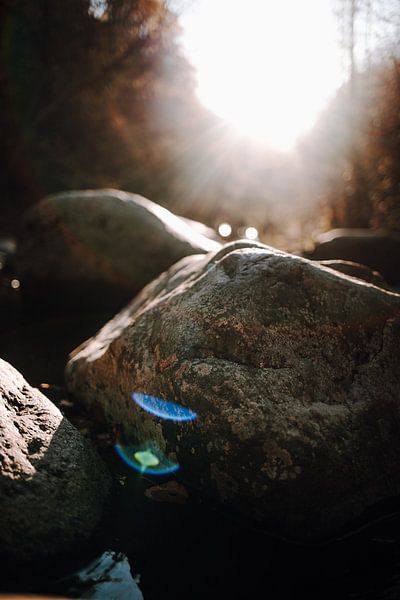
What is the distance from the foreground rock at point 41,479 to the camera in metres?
1.71

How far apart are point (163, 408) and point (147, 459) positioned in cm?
34

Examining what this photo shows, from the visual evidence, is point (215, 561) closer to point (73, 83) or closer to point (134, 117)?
point (73, 83)

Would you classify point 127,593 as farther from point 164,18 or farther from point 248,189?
point 248,189

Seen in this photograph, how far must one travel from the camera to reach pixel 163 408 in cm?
232

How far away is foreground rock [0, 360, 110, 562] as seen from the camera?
171 cm

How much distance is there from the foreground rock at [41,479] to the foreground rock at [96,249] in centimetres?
357

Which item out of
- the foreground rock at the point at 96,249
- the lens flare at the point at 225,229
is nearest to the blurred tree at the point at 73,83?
the lens flare at the point at 225,229

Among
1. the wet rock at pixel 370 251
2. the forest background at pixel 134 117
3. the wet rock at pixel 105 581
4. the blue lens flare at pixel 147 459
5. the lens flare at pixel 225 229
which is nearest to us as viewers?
the wet rock at pixel 105 581

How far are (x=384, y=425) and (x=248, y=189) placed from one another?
23.5 metres

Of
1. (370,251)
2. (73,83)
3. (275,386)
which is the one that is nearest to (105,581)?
(275,386)

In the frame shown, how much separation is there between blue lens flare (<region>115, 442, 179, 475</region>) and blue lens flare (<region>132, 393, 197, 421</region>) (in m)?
0.20

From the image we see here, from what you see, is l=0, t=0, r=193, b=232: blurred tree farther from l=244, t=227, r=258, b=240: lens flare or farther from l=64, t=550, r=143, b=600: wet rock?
l=64, t=550, r=143, b=600: wet rock

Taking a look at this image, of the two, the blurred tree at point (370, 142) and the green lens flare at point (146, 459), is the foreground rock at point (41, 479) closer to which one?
the green lens flare at point (146, 459)

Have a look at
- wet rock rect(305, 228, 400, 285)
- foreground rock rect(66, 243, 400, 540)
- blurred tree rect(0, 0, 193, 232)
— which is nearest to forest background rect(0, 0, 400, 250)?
blurred tree rect(0, 0, 193, 232)
